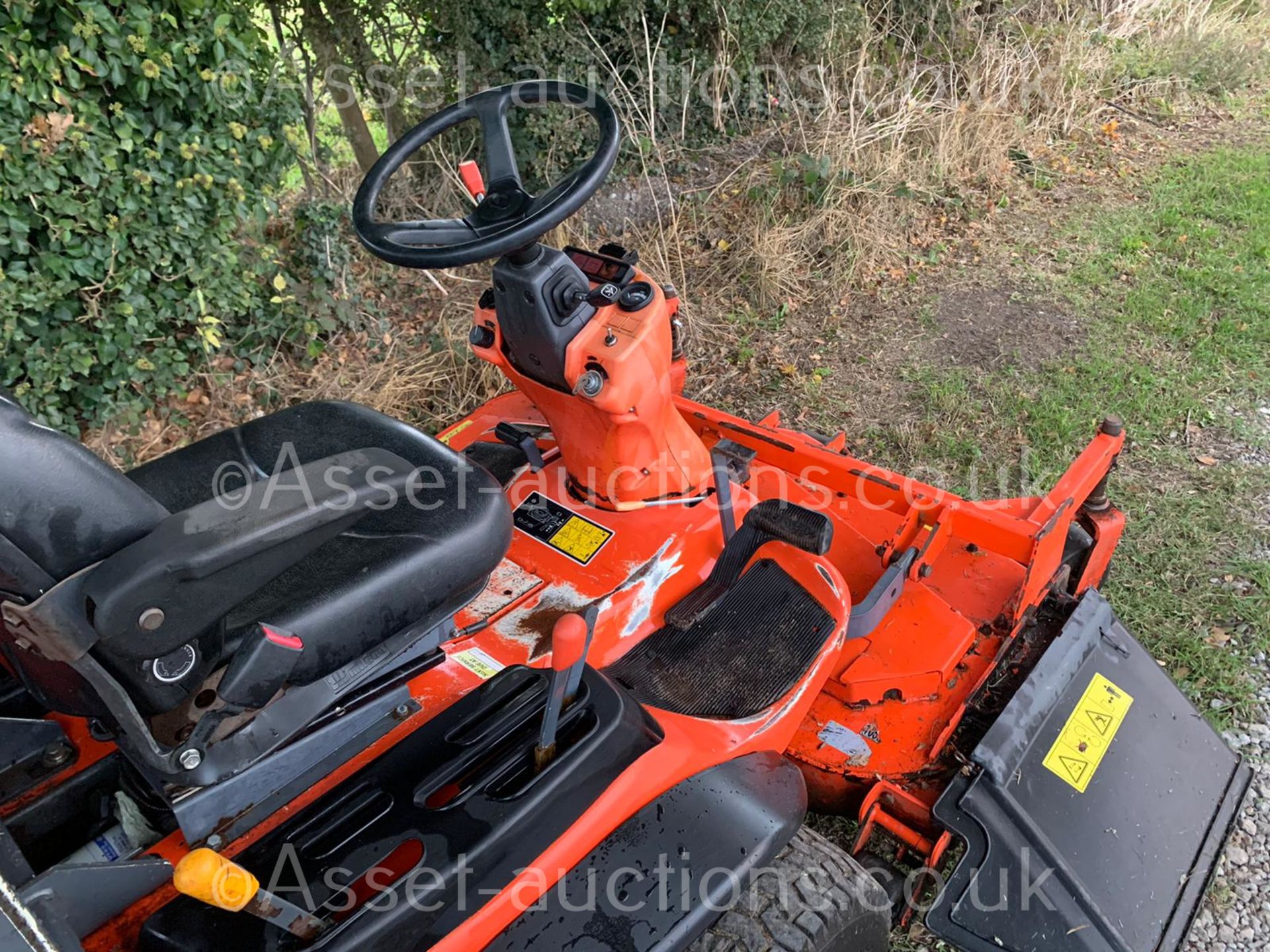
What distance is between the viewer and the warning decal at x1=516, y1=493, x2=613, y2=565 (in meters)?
2.41

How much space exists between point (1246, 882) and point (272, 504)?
2319 millimetres

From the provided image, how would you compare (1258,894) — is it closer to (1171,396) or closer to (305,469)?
(1171,396)

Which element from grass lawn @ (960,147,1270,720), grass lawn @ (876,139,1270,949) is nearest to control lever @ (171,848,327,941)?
grass lawn @ (876,139,1270,949)

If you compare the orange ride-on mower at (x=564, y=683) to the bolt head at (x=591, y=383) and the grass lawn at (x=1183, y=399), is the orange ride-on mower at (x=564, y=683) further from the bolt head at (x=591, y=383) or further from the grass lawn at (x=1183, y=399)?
the grass lawn at (x=1183, y=399)

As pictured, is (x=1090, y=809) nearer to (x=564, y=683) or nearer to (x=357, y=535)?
(x=564, y=683)

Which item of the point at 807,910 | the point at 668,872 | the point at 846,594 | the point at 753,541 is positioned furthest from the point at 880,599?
the point at 668,872

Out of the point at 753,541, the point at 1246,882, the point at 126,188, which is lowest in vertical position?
the point at 1246,882

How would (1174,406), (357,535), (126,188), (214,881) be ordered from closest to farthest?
(214,881) < (357,535) < (126,188) < (1174,406)

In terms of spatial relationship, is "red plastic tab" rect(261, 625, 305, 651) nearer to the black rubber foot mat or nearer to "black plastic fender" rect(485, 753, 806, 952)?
"black plastic fender" rect(485, 753, 806, 952)

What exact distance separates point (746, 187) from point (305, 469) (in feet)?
12.3

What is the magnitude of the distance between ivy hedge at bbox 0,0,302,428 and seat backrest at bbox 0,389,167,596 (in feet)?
7.07

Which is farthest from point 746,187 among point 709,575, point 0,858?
point 0,858

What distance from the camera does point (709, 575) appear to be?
2404mm

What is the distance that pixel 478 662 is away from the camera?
6.54ft
